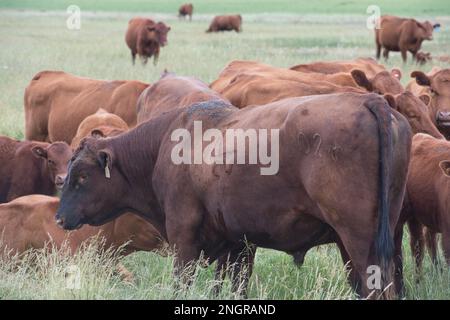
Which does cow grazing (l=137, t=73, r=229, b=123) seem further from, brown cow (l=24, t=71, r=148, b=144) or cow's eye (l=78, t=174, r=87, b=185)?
cow's eye (l=78, t=174, r=87, b=185)

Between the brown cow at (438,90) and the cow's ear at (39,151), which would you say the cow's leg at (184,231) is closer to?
the cow's ear at (39,151)

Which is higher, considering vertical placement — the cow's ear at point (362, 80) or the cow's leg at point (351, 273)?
the cow's ear at point (362, 80)

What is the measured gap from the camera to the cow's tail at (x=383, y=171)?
18.5ft

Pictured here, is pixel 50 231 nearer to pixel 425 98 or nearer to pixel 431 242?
pixel 431 242

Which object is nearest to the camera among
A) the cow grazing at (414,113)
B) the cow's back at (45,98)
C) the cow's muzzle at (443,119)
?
the cow grazing at (414,113)

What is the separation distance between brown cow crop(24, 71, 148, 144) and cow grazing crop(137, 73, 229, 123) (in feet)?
4.84

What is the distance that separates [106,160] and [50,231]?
123 centimetres

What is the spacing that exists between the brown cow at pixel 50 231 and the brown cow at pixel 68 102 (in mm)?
3742

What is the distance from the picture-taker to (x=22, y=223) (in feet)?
27.2

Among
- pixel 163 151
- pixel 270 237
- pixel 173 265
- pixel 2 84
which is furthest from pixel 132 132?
pixel 2 84

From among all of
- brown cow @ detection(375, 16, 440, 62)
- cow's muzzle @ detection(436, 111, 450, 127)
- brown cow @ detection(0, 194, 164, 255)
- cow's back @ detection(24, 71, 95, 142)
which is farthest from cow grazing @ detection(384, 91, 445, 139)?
brown cow @ detection(375, 16, 440, 62)

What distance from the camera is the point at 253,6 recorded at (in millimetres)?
100500

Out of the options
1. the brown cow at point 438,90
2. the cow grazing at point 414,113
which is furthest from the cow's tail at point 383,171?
the brown cow at point 438,90
